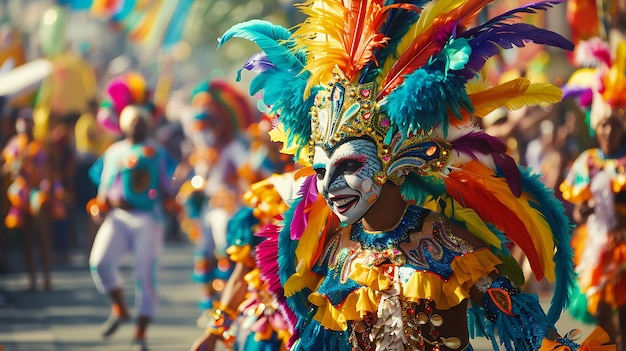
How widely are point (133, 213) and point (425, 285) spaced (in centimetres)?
581

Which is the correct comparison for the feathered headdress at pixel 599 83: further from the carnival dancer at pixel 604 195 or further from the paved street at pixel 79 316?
the paved street at pixel 79 316

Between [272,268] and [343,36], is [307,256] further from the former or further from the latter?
[343,36]

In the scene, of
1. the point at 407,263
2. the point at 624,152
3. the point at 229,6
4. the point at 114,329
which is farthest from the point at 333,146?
the point at 229,6

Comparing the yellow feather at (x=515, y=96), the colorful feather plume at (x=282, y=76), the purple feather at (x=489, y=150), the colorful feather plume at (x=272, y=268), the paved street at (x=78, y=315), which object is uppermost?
the colorful feather plume at (x=282, y=76)

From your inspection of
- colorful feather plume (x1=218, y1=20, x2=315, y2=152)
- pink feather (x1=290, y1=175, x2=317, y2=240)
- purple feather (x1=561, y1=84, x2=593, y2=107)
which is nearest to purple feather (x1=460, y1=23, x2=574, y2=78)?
colorful feather plume (x1=218, y1=20, x2=315, y2=152)

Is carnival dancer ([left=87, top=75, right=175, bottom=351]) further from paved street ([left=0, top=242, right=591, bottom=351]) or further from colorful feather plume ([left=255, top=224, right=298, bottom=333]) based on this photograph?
colorful feather plume ([left=255, top=224, right=298, bottom=333])

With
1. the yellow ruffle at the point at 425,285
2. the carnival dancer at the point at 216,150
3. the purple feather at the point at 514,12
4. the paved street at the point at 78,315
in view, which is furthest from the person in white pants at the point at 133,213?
the purple feather at the point at 514,12

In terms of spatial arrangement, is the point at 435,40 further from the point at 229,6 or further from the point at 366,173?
the point at 229,6

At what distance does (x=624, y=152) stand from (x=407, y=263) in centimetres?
332

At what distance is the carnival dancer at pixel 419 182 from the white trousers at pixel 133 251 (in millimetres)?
5271

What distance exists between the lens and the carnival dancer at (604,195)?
22.9 feet

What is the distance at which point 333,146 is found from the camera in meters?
4.13

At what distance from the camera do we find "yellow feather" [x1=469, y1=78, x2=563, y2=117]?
406 centimetres

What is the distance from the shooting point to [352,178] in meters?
4.09
